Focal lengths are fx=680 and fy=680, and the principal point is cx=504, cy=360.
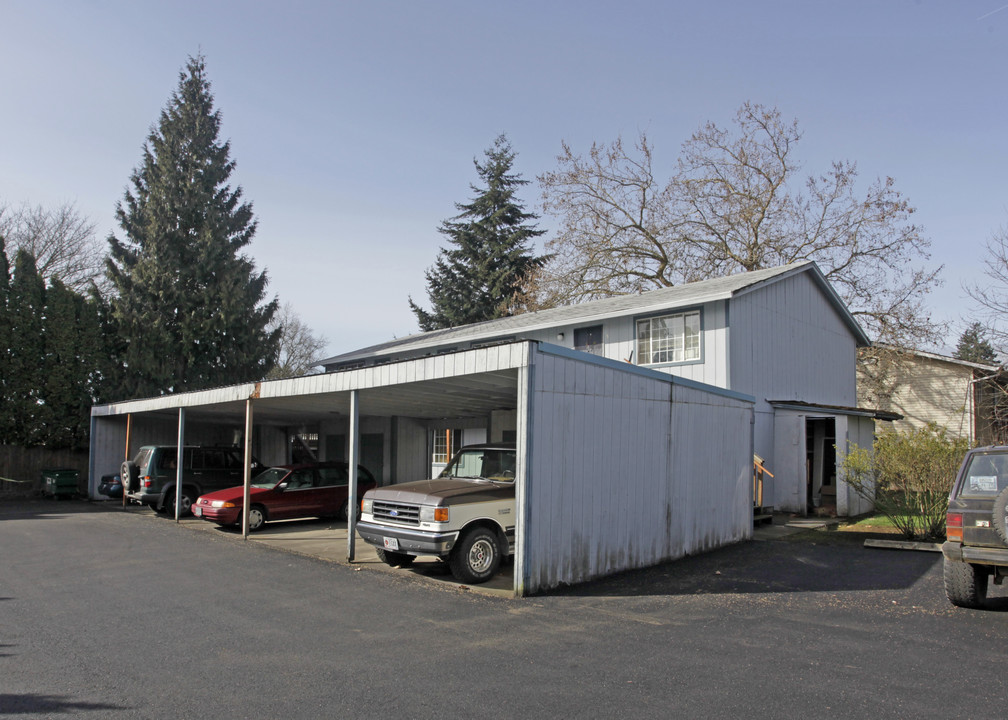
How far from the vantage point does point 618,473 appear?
9.68 metres

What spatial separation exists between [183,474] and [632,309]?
1211 centimetres

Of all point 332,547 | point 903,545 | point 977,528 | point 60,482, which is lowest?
point 60,482

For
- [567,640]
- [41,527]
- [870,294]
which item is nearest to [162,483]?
[41,527]

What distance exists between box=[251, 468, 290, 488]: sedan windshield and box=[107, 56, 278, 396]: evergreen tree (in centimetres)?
1499

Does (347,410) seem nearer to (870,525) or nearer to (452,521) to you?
(452,521)

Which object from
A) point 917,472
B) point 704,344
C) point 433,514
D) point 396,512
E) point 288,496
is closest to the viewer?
point 433,514

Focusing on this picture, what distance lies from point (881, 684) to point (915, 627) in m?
2.06

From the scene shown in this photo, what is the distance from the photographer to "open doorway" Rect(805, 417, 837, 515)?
1784cm

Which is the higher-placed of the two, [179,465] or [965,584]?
[179,465]

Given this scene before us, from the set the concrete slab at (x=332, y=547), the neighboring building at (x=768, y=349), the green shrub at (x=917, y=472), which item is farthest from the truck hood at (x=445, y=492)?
the green shrub at (x=917, y=472)

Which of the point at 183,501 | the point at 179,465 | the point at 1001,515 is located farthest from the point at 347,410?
the point at 1001,515

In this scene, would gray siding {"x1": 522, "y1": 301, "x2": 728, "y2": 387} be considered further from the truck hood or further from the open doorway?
the truck hood

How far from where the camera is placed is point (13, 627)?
6.73 metres

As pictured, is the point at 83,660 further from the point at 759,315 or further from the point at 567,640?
the point at 759,315
